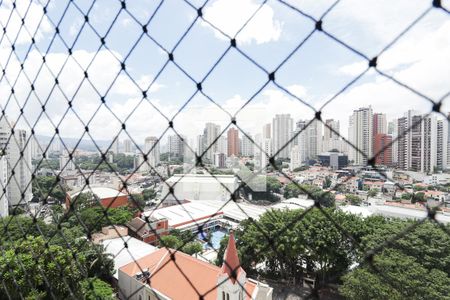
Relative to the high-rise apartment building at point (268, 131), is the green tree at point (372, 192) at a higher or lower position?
lower

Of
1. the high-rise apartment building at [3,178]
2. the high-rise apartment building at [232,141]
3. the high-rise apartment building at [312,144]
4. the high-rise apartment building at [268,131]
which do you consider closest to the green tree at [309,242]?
the high-rise apartment building at [268,131]

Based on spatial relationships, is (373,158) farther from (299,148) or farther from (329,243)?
(299,148)

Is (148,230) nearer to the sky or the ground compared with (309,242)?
nearer to the ground

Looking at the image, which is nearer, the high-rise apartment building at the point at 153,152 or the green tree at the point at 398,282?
the high-rise apartment building at the point at 153,152

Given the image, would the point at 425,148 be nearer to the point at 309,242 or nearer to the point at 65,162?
the point at 309,242

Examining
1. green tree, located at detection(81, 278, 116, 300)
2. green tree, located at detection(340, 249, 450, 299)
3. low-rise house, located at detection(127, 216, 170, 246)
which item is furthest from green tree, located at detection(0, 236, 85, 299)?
low-rise house, located at detection(127, 216, 170, 246)

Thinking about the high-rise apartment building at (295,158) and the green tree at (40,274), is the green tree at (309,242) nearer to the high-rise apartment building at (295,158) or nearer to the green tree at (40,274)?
the green tree at (40,274)

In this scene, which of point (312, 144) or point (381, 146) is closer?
point (381, 146)

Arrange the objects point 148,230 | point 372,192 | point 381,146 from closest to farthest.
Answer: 1. point 381,146
2. point 148,230
3. point 372,192

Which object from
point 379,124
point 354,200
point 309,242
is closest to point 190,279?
point 309,242

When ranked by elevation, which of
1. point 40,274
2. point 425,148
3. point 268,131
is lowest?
point 40,274

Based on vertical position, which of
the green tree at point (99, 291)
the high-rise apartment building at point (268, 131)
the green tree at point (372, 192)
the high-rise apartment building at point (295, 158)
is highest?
the high-rise apartment building at point (268, 131)

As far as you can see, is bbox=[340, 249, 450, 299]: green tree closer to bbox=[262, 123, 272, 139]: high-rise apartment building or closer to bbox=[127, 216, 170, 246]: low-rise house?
bbox=[262, 123, 272, 139]: high-rise apartment building
